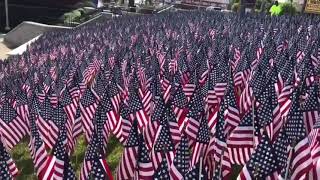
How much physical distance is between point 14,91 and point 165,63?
4.31 metres

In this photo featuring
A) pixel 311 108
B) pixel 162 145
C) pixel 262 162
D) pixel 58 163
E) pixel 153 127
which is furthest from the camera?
pixel 153 127

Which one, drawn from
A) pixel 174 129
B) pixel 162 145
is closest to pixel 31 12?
pixel 174 129

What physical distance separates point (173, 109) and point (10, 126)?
3.32 metres

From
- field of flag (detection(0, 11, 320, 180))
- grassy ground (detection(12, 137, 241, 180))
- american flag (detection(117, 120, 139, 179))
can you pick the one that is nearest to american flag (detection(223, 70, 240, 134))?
field of flag (detection(0, 11, 320, 180))

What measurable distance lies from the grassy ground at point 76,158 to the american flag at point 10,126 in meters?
0.61

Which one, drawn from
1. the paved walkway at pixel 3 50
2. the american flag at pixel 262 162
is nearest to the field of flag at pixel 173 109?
the american flag at pixel 262 162

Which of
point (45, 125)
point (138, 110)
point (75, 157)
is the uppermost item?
point (138, 110)

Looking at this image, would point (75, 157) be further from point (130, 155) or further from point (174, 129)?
point (130, 155)

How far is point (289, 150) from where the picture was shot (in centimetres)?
673

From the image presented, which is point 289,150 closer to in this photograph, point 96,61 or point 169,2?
point 96,61

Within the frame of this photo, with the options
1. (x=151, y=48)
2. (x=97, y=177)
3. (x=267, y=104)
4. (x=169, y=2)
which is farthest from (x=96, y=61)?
(x=169, y=2)

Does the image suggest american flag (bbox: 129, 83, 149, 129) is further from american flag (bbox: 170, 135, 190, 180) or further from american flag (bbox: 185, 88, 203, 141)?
american flag (bbox: 170, 135, 190, 180)

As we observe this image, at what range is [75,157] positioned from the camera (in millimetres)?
10625

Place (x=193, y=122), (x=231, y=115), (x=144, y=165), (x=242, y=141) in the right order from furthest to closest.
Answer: (x=231, y=115) → (x=193, y=122) → (x=242, y=141) → (x=144, y=165)
